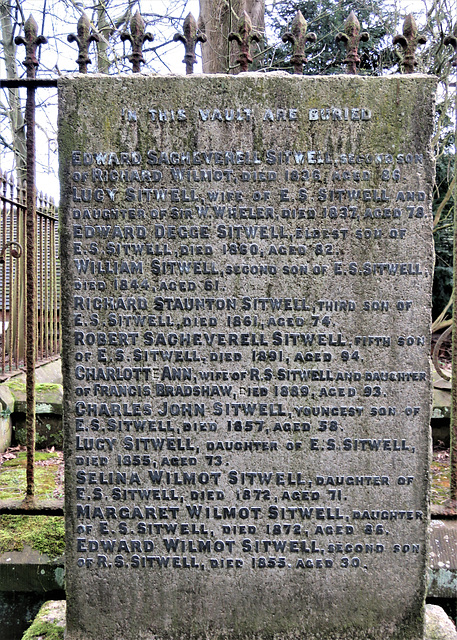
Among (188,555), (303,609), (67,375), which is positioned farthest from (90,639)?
(67,375)

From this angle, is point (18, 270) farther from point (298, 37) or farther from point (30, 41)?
point (298, 37)

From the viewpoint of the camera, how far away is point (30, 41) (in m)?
2.85

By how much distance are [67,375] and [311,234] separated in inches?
58.0

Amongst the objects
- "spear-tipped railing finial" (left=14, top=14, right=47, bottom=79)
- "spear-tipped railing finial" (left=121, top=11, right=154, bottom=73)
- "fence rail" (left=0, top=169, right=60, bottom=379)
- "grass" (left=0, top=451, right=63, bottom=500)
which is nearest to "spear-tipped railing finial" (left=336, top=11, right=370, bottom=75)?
"spear-tipped railing finial" (left=121, top=11, right=154, bottom=73)

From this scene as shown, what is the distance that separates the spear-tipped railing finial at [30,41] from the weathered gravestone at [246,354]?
42cm

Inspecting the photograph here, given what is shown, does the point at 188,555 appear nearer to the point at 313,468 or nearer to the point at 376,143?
the point at 313,468

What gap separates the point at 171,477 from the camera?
2.74 meters

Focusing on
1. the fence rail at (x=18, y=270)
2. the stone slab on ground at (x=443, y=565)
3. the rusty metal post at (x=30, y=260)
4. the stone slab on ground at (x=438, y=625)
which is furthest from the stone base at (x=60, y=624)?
the fence rail at (x=18, y=270)

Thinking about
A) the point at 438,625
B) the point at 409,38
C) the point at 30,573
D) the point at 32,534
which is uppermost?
the point at 409,38

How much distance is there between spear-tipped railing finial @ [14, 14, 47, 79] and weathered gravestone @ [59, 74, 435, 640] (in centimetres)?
Answer: 42

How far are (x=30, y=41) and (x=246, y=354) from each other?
2.08 meters

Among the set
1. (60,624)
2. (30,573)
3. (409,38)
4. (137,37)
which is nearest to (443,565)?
(60,624)

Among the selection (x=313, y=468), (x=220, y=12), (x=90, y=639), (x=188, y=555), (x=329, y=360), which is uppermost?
(x=220, y=12)

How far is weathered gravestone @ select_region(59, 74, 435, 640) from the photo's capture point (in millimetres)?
2664
